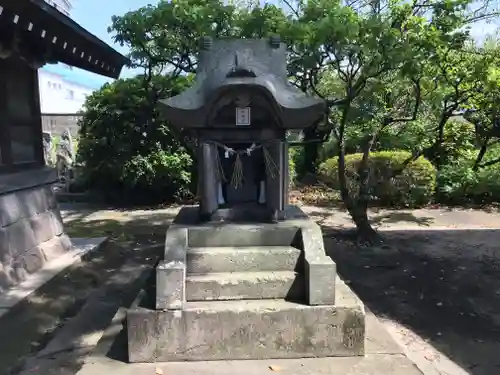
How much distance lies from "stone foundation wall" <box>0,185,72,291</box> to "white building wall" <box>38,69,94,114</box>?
953 inches

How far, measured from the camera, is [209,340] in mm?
3584

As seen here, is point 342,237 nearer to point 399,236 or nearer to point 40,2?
point 399,236

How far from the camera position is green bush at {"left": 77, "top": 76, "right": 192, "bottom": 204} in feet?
39.0

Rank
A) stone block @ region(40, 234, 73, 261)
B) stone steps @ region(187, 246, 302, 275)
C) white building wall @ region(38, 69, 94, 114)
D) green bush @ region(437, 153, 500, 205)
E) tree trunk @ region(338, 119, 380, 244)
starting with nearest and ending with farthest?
stone steps @ region(187, 246, 302, 275) < stone block @ region(40, 234, 73, 261) < tree trunk @ region(338, 119, 380, 244) < green bush @ region(437, 153, 500, 205) < white building wall @ region(38, 69, 94, 114)

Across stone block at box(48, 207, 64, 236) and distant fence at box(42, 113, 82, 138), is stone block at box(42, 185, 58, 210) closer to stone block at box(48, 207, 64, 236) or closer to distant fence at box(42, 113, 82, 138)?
stone block at box(48, 207, 64, 236)

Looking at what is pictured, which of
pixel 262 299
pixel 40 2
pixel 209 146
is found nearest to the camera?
pixel 262 299

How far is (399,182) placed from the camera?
467 inches

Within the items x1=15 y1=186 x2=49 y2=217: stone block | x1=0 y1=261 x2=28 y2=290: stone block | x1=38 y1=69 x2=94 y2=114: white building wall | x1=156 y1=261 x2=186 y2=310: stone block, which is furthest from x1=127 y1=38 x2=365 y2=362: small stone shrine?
x1=38 y1=69 x2=94 y2=114: white building wall

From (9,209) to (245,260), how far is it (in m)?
3.40

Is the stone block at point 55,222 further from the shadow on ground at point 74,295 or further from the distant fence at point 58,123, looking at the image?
the distant fence at point 58,123

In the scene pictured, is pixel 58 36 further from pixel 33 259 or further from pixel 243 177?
pixel 243 177

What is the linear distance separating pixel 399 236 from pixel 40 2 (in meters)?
7.09

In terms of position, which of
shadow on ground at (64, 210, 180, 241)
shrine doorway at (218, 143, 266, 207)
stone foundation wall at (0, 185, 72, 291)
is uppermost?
shrine doorway at (218, 143, 266, 207)

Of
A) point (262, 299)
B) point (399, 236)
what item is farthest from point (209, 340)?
point (399, 236)
